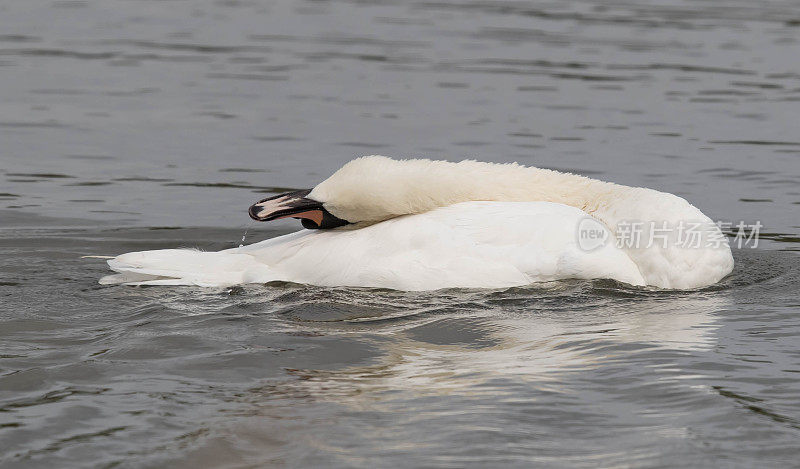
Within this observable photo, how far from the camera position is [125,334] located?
6.83 meters

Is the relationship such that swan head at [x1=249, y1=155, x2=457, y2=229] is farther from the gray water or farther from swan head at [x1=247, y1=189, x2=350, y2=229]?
the gray water

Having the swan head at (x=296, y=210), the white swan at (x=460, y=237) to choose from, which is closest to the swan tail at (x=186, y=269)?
the white swan at (x=460, y=237)

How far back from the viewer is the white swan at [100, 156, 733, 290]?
24.4 ft

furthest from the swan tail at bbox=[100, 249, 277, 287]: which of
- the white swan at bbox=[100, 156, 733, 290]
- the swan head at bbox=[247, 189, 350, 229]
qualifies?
the swan head at bbox=[247, 189, 350, 229]

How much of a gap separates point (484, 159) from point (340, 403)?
762 centimetres

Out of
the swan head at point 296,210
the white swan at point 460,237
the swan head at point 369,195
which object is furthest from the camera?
the swan head at point 369,195

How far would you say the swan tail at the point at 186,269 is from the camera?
26.2ft

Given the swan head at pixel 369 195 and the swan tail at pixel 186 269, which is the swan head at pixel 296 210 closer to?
the swan head at pixel 369 195

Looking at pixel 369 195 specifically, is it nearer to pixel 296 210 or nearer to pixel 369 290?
pixel 296 210

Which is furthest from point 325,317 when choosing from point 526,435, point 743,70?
point 743,70

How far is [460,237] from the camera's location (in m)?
7.52

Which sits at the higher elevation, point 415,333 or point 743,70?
point 743,70

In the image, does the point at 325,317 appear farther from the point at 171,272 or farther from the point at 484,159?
the point at 484,159

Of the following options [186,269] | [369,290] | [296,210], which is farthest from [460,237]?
[186,269]
